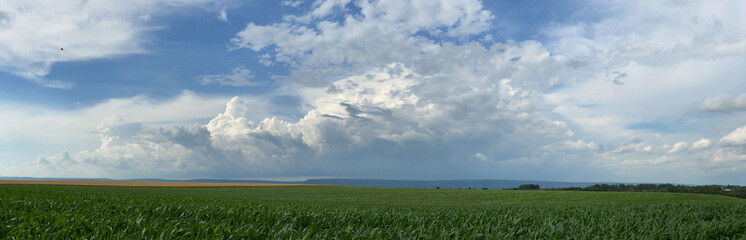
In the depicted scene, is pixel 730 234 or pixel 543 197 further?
pixel 543 197

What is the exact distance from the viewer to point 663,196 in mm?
52938

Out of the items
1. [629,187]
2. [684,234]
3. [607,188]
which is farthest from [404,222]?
[629,187]

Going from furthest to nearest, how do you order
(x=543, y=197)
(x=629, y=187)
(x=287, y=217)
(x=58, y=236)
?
1. (x=629, y=187)
2. (x=543, y=197)
3. (x=287, y=217)
4. (x=58, y=236)

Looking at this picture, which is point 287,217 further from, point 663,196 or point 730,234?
point 663,196

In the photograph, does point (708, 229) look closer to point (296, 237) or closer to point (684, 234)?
point (684, 234)

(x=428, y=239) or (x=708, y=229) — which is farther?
(x=708, y=229)

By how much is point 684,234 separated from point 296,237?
9776mm

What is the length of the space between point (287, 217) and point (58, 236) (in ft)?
16.6

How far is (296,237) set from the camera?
765 centimetres

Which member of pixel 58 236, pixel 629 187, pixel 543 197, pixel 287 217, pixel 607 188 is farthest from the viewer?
pixel 629 187

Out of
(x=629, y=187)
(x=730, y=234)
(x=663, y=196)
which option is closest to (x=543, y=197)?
(x=663, y=196)

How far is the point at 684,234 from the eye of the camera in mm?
10289

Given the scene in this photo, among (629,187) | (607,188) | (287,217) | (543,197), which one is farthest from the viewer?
(629,187)

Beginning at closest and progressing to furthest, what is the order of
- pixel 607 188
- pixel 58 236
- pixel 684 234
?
pixel 58 236 → pixel 684 234 → pixel 607 188
